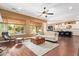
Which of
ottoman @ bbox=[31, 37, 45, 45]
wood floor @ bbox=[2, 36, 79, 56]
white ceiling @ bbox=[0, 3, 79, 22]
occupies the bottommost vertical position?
wood floor @ bbox=[2, 36, 79, 56]

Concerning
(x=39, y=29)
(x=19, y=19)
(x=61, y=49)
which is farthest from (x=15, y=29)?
(x=61, y=49)

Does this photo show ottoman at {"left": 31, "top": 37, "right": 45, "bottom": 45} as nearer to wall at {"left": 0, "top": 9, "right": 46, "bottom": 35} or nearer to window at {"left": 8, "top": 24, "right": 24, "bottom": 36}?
wall at {"left": 0, "top": 9, "right": 46, "bottom": 35}

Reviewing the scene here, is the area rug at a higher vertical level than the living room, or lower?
lower

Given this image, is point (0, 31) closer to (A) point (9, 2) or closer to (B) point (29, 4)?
(A) point (9, 2)

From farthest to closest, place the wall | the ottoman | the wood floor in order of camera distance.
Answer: the ottoman < the wood floor < the wall

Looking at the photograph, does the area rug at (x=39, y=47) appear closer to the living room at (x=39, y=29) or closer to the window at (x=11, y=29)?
the living room at (x=39, y=29)

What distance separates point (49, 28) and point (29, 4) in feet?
2.82

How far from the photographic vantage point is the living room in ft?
8.27

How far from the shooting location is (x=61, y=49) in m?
2.73

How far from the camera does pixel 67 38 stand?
2787mm

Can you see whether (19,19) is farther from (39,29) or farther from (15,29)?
(39,29)

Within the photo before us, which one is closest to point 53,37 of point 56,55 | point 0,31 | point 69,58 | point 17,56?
point 56,55

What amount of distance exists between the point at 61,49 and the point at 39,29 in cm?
83

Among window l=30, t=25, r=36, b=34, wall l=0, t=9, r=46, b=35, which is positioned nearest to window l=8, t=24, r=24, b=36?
wall l=0, t=9, r=46, b=35
